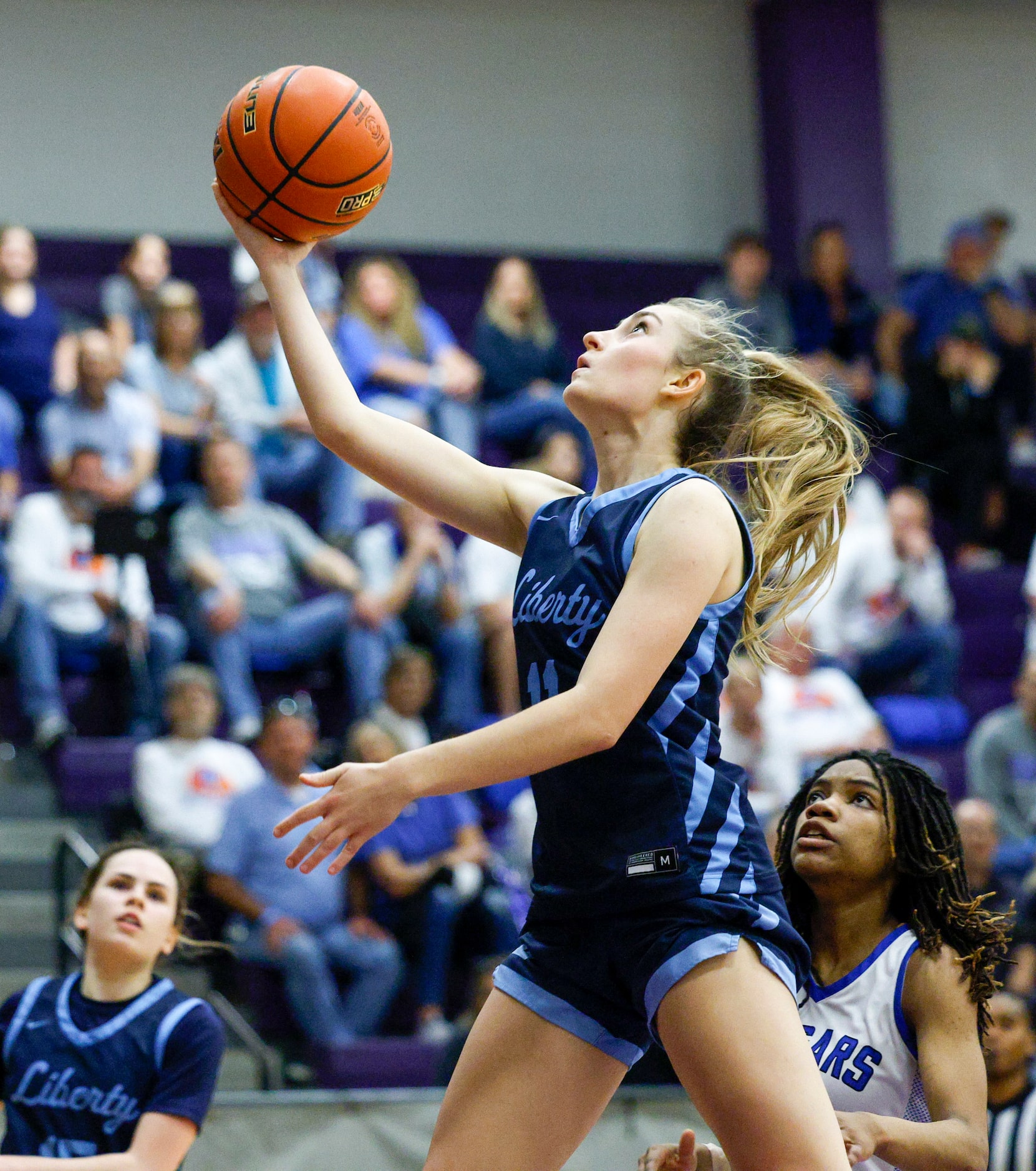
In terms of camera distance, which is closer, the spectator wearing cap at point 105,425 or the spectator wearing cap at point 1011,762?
the spectator wearing cap at point 1011,762

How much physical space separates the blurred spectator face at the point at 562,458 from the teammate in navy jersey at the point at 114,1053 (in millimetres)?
4478

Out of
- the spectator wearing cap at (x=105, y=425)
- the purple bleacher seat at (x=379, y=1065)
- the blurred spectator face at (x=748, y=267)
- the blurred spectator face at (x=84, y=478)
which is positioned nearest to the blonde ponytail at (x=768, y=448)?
the purple bleacher seat at (x=379, y=1065)

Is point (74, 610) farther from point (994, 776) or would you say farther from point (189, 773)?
point (994, 776)

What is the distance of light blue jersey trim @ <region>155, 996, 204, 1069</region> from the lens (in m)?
3.08

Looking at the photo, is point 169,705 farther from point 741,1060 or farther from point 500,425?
point 741,1060

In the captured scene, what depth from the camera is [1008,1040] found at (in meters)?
4.50

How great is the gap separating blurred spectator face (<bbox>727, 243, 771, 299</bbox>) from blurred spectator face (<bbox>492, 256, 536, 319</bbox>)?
4.85 feet

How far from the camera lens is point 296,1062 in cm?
568

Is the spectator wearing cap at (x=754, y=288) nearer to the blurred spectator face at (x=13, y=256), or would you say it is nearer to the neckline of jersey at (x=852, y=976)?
the blurred spectator face at (x=13, y=256)

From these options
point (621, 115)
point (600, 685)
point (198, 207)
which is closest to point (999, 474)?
point (621, 115)

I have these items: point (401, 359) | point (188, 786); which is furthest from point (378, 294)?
point (188, 786)

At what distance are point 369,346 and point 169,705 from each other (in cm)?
267

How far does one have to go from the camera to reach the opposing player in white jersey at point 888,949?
2.45 m

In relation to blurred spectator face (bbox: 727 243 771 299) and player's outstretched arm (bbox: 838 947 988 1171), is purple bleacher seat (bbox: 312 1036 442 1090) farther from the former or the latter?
blurred spectator face (bbox: 727 243 771 299)
